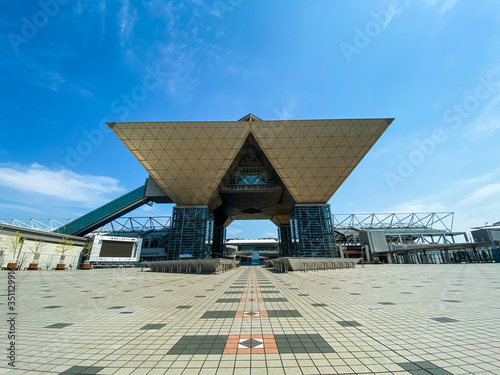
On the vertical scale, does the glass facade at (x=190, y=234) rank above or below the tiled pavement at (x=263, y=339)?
above

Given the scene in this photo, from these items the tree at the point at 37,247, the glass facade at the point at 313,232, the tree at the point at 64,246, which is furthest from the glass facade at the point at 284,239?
the tree at the point at 37,247

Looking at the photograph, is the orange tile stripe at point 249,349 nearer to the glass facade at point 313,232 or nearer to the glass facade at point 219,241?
the glass facade at point 313,232

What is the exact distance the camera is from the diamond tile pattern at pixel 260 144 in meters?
36.1

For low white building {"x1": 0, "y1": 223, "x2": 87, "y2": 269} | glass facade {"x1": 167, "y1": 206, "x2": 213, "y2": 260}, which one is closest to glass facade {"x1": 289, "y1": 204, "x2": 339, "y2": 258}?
glass facade {"x1": 167, "y1": 206, "x2": 213, "y2": 260}

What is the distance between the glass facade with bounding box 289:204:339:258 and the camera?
41.7 metres

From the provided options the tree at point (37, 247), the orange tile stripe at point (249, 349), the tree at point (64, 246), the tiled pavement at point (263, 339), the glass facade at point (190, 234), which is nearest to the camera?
the tiled pavement at point (263, 339)

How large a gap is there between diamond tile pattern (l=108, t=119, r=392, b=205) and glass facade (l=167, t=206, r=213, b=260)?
6.70 m

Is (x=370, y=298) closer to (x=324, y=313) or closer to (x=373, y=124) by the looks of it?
(x=324, y=313)

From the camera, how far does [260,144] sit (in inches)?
1489

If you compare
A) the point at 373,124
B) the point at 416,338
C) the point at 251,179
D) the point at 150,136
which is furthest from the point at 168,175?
the point at 416,338

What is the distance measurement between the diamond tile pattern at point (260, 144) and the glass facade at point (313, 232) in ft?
19.8

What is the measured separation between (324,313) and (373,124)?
38.2 metres

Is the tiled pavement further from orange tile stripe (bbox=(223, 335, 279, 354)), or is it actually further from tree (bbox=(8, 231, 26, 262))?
tree (bbox=(8, 231, 26, 262))

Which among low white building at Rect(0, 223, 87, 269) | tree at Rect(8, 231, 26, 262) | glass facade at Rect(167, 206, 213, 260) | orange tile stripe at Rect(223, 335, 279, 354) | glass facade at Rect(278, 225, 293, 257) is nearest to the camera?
orange tile stripe at Rect(223, 335, 279, 354)
